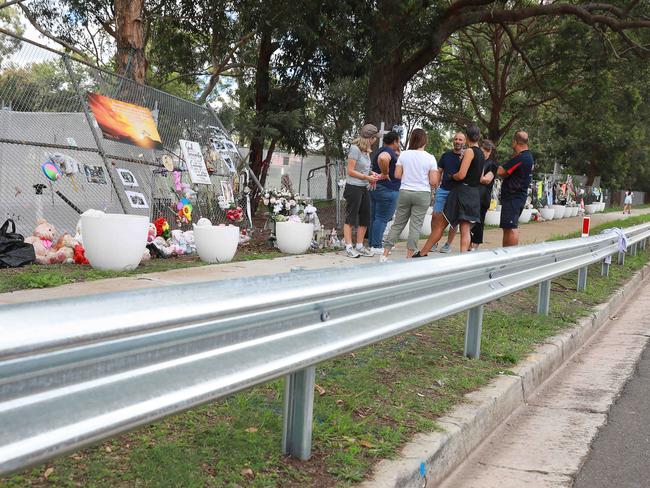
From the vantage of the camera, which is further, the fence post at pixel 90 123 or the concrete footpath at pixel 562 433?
the fence post at pixel 90 123

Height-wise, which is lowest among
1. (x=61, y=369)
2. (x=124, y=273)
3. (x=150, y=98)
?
(x=124, y=273)

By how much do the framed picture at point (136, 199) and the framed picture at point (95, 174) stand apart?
0.38 m

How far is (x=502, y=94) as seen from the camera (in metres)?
28.2

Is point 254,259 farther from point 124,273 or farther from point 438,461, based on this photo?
point 438,461

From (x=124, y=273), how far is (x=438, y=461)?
4877 millimetres

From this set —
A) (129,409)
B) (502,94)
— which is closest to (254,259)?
(129,409)

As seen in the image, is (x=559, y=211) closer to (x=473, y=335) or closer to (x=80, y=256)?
(x=80, y=256)

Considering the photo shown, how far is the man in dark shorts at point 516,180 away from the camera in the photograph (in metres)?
9.01

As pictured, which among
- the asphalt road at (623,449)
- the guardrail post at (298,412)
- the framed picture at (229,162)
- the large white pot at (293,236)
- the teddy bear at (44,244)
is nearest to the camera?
the guardrail post at (298,412)

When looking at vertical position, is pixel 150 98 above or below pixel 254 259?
above

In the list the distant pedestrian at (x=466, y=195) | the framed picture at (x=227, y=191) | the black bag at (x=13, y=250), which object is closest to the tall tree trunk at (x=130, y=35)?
the framed picture at (x=227, y=191)

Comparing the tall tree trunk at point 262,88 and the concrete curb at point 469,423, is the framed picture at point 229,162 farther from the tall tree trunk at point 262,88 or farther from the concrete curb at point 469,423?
the concrete curb at point 469,423

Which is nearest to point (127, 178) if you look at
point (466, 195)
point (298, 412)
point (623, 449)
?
point (466, 195)

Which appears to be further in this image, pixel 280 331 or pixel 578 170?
pixel 578 170
